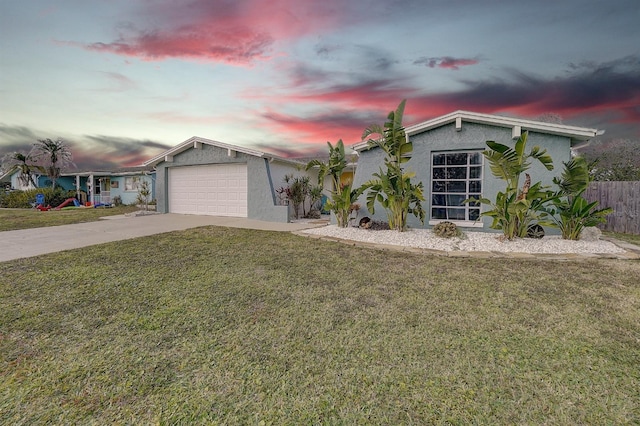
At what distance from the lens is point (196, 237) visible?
827cm

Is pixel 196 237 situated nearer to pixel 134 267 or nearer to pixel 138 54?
pixel 134 267

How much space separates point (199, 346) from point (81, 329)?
1.37 m

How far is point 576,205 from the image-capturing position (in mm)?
7004

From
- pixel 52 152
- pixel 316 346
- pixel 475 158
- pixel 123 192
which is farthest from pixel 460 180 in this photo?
pixel 52 152

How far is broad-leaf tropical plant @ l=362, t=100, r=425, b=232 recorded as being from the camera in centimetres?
823

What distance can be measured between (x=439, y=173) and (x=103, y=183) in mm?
26965

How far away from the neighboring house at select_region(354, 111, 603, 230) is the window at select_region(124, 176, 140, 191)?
19.0 meters

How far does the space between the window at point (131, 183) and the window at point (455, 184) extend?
70.0 feet

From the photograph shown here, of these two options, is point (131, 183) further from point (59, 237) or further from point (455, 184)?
point (455, 184)

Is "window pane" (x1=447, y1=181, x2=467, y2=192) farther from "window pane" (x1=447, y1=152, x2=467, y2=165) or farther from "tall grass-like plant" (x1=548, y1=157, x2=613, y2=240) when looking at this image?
"tall grass-like plant" (x1=548, y1=157, x2=613, y2=240)

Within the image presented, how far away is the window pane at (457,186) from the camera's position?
931cm

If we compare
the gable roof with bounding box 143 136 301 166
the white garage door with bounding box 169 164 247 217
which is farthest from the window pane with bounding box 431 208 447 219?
the white garage door with bounding box 169 164 247 217

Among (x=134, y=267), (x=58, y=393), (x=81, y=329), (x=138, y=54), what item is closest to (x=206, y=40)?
(x=138, y=54)

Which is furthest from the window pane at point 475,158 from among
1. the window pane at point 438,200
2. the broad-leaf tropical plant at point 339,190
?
the broad-leaf tropical plant at point 339,190
